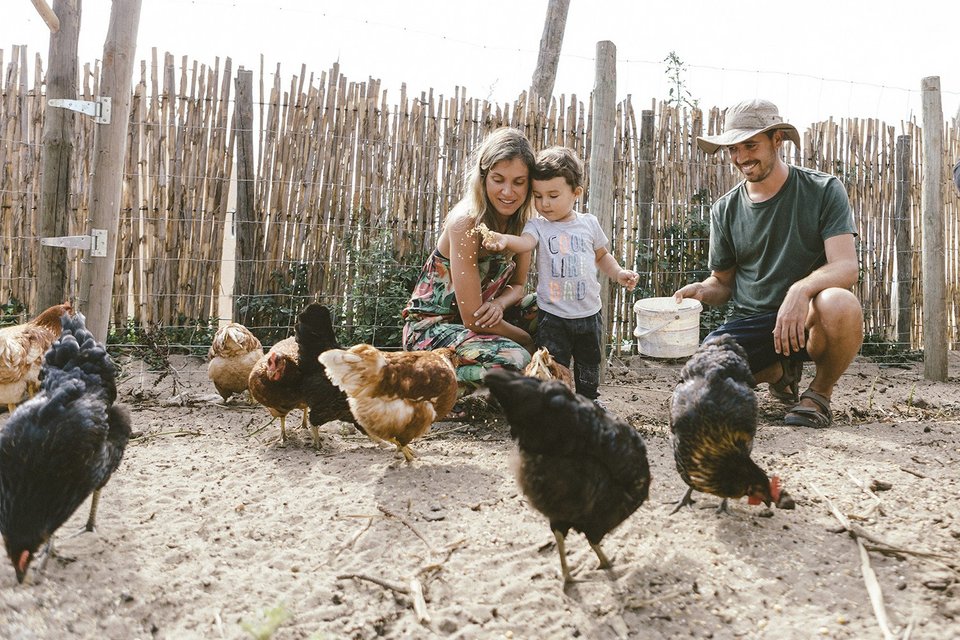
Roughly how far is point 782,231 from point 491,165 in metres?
2.05

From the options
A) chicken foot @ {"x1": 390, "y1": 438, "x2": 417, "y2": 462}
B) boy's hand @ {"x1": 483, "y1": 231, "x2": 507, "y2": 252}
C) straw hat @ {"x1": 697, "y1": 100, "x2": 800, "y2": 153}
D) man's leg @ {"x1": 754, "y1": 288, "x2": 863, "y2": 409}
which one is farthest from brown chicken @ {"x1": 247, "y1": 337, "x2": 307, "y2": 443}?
man's leg @ {"x1": 754, "y1": 288, "x2": 863, "y2": 409}

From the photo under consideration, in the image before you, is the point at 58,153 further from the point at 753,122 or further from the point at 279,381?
the point at 753,122

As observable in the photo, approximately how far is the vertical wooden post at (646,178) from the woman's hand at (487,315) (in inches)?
123

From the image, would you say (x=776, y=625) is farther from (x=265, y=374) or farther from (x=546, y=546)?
(x=265, y=374)

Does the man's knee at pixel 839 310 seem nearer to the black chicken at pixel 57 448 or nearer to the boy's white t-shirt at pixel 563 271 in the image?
the boy's white t-shirt at pixel 563 271

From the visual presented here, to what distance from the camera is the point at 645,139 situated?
700cm

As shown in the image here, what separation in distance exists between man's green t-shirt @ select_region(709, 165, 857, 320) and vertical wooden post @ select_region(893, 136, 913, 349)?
12.2 feet

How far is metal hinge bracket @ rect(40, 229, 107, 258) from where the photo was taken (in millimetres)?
4430

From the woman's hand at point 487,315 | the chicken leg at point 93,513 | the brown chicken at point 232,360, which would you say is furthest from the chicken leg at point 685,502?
the brown chicken at point 232,360

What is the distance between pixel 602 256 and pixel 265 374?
2449mm

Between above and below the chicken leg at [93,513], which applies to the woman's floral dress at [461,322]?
above

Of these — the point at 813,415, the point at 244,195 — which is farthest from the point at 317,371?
the point at 813,415

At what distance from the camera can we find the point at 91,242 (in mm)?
4441

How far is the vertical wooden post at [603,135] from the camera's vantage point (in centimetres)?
568
